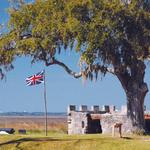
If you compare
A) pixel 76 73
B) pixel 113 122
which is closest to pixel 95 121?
pixel 113 122

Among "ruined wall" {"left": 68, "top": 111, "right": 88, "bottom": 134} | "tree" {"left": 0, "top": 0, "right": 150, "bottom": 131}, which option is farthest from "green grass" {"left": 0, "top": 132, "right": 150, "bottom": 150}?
"ruined wall" {"left": 68, "top": 111, "right": 88, "bottom": 134}

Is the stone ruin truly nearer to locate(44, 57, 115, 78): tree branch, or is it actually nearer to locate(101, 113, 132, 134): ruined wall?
locate(101, 113, 132, 134): ruined wall

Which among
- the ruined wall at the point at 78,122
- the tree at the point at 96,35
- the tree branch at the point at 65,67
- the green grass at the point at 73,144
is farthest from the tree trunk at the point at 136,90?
the green grass at the point at 73,144

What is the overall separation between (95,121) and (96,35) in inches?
492

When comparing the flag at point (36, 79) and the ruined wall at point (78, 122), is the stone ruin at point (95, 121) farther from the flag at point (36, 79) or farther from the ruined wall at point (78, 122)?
the flag at point (36, 79)

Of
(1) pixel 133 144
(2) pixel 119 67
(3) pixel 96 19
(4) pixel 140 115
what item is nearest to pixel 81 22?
(3) pixel 96 19

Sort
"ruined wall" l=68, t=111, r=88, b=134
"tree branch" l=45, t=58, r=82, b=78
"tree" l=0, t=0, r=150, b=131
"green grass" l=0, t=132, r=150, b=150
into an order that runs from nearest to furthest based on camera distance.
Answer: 1. "green grass" l=0, t=132, r=150, b=150
2. "tree" l=0, t=0, r=150, b=131
3. "tree branch" l=45, t=58, r=82, b=78
4. "ruined wall" l=68, t=111, r=88, b=134

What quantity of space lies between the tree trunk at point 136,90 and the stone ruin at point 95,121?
96 cm

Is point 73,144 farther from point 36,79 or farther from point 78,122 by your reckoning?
point 78,122

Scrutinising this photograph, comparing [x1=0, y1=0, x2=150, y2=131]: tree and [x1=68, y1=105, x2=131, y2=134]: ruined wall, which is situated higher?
[x1=0, y1=0, x2=150, y2=131]: tree

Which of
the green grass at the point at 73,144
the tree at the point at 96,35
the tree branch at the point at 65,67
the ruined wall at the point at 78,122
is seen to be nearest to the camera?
the green grass at the point at 73,144

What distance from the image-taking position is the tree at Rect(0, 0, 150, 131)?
3994 cm

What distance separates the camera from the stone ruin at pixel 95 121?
46.0 meters

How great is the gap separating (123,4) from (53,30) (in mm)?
4867
